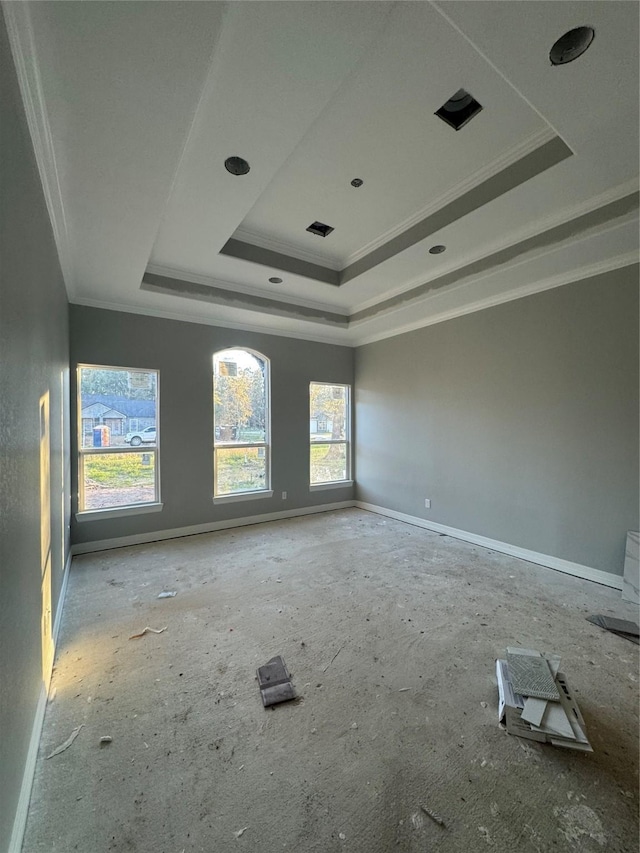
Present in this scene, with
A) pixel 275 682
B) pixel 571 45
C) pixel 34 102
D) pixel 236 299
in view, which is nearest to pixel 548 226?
pixel 571 45

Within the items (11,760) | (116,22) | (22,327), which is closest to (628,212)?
(116,22)

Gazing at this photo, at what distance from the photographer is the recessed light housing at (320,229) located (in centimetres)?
325

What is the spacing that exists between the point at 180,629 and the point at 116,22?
3239 mm

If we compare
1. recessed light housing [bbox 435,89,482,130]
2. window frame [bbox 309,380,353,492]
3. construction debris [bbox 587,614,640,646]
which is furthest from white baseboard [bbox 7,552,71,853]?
window frame [bbox 309,380,353,492]

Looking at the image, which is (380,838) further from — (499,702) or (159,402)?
(159,402)

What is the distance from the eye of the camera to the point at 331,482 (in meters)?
5.93

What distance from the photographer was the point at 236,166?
7.10 ft

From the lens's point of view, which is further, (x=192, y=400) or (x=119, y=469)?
(x=192, y=400)

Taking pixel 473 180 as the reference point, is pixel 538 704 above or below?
below

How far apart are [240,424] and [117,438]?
1573mm

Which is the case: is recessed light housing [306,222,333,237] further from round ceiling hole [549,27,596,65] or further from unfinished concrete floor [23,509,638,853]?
unfinished concrete floor [23,509,638,853]

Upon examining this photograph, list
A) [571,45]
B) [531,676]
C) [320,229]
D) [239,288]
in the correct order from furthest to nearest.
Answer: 1. [239,288]
2. [320,229]
3. [531,676]
4. [571,45]

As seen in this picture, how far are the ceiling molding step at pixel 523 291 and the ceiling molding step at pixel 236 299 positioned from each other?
1.63ft

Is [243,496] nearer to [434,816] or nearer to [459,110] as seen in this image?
[434,816]
